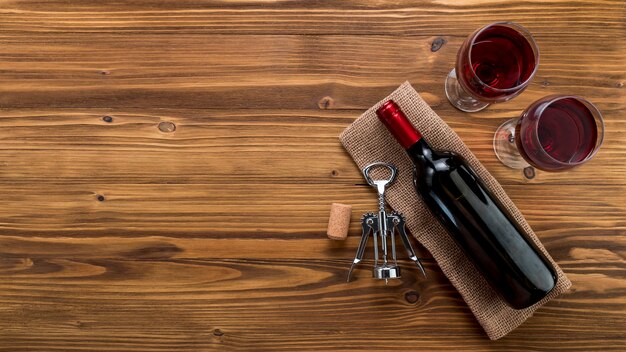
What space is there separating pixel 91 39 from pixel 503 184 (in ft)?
2.68

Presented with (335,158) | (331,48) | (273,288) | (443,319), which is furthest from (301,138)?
(443,319)

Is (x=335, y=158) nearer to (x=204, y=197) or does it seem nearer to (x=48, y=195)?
(x=204, y=197)

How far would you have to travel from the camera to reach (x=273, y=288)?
0.89m

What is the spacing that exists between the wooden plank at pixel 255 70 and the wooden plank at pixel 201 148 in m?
0.02

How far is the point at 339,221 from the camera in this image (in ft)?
2.81

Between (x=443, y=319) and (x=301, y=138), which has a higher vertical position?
(x=301, y=138)

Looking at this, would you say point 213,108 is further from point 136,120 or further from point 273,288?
point 273,288

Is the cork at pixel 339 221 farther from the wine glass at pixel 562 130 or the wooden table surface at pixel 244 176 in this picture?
the wine glass at pixel 562 130

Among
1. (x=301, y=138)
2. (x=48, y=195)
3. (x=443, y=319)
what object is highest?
(x=301, y=138)

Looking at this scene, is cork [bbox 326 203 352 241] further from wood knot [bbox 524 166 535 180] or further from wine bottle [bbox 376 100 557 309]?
wood knot [bbox 524 166 535 180]

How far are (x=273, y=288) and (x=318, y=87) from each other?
384 millimetres

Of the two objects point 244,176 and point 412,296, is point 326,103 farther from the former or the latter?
point 412,296

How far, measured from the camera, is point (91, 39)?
2.94ft

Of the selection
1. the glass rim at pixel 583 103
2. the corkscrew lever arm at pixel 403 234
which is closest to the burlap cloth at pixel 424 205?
the corkscrew lever arm at pixel 403 234
